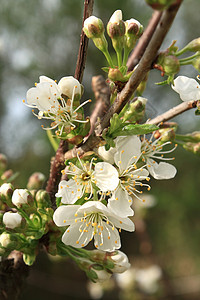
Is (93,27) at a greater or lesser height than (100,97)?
greater

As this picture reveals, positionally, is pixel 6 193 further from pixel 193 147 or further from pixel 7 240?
pixel 193 147

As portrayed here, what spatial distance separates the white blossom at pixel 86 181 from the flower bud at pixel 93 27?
0.64 ft

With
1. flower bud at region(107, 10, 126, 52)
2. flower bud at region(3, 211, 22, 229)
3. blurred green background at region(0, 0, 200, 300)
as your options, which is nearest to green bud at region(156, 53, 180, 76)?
flower bud at region(107, 10, 126, 52)

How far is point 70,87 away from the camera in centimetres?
51

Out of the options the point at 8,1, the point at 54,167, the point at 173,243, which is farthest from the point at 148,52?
the point at 8,1

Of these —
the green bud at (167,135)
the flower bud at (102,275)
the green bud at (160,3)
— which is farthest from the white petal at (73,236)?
the green bud at (160,3)

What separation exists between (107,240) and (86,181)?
0.12 meters

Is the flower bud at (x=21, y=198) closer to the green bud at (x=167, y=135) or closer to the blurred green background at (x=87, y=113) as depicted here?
the green bud at (x=167, y=135)

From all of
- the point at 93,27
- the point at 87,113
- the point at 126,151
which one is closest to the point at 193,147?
the point at 126,151

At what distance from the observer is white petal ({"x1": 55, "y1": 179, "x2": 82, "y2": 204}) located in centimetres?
50

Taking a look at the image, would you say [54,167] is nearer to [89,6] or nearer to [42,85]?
[42,85]

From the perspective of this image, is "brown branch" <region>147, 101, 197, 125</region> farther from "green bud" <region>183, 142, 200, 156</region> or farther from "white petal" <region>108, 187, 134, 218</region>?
"white petal" <region>108, 187, 134, 218</region>

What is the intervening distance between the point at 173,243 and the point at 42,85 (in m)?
3.38

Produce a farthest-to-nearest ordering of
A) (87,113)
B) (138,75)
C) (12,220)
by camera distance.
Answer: (87,113) < (12,220) < (138,75)
